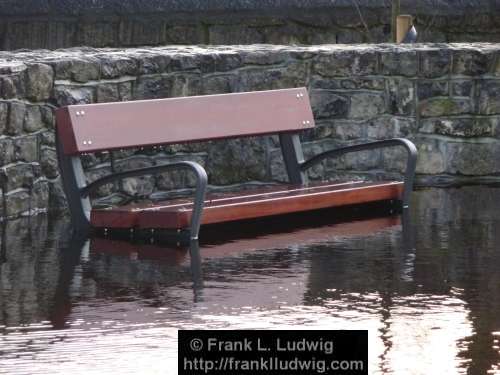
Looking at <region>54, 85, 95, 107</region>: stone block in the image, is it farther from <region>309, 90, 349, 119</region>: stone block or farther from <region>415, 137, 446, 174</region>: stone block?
<region>415, 137, 446, 174</region>: stone block

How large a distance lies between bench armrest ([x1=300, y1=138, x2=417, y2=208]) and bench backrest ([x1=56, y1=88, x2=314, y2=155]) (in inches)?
7.9

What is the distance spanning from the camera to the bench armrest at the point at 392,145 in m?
8.94

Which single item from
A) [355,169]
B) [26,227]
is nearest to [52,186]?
[26,227]

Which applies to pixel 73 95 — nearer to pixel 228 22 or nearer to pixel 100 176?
pixel 100 176

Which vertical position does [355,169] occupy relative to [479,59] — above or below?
below

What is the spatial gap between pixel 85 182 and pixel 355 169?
7.64ft

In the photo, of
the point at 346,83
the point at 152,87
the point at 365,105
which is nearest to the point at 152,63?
the point at 152,87

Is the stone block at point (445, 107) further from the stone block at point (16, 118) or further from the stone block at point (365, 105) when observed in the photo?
the stone block at point (16, 118)

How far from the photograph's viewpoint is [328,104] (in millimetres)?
9977

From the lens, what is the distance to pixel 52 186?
29.4 ft

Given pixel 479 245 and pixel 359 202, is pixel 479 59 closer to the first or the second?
pixel 359 202

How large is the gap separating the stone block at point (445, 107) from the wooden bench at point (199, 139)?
1.04 metres

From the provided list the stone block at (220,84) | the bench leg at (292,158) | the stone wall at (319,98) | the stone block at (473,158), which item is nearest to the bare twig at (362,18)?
the stone wall at (319,98)

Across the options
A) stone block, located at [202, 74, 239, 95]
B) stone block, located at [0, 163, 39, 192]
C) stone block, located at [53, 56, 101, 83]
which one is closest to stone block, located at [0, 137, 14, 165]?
stone block, located at [0, 163, 39, 192]
